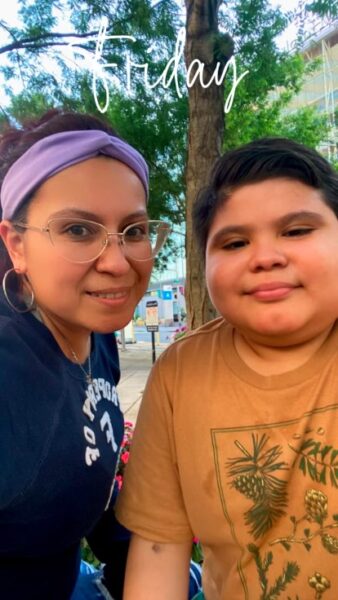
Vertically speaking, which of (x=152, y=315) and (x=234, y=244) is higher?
(x=234, y=244)

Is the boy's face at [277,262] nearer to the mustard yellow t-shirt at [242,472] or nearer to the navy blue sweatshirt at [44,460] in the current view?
the mustard yellow t-shirt at [242,472]

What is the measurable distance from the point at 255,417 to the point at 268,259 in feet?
1.18

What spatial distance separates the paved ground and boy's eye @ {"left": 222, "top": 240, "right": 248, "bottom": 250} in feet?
14.1

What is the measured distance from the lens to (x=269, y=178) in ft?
3.77

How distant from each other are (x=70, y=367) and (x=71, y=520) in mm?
376

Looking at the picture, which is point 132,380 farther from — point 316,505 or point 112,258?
point 316,505

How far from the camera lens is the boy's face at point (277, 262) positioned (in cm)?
107

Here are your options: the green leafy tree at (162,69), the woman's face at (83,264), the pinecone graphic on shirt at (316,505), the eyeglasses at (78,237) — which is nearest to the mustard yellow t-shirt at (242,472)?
the pinecone graphic on shirt at (316,505)

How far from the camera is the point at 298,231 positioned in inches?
43.5

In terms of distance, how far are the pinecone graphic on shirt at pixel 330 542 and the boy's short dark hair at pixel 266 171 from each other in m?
0.70

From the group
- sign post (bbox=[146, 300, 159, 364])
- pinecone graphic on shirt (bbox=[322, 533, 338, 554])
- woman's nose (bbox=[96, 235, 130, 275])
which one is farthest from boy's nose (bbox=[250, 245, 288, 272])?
sign post (bbox=[146, 300, 159, 364])

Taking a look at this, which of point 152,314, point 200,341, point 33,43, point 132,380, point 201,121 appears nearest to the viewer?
point 200,341

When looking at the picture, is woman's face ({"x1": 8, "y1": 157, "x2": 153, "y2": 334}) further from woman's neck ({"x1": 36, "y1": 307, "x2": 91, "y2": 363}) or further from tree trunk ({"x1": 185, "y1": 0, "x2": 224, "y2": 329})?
tree trunk ({"x1": 185, "y1": 0, "x2": 224, "y2": 329})

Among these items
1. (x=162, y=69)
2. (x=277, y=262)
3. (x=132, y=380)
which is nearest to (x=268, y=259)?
(x=277, y=262)
